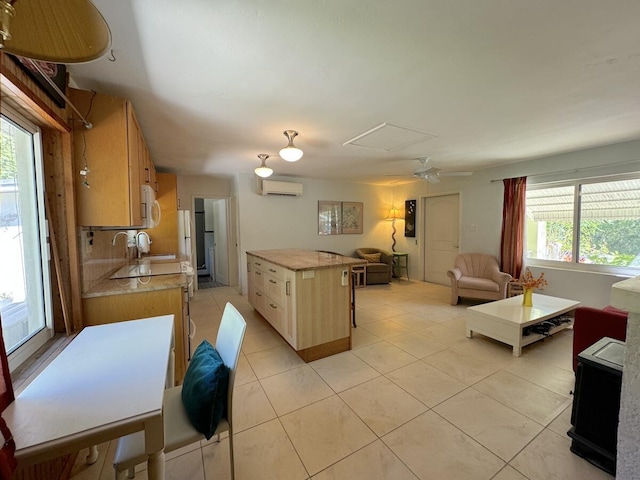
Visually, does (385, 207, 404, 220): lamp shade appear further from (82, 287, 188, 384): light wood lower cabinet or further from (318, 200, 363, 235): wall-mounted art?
(82, 287, 188, 384): light wood lower cabinet

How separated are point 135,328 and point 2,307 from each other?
0.52m

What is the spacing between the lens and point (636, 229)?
10.2 ft

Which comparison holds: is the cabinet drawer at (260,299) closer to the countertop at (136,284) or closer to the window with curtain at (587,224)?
the countertop at (136,284)

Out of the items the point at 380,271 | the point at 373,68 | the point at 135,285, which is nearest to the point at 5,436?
the point at 135,285

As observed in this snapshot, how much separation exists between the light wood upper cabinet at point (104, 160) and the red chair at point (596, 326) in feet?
11.3

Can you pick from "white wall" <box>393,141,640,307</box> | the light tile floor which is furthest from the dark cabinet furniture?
"white wall" <box>393,141,640,307</box>

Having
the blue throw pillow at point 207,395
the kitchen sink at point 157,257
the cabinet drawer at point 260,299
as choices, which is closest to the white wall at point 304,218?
the kitchen sink at point 157,257

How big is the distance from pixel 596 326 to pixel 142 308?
3.43 metres

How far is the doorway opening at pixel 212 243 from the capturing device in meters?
5.59

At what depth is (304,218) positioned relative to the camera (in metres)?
5.45

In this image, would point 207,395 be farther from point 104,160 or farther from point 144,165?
point 144,165

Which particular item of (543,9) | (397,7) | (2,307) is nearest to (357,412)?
(2,307)

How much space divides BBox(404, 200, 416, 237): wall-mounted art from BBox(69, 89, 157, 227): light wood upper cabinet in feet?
17.8

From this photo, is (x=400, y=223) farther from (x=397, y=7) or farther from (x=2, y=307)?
(x=2, y=307)
